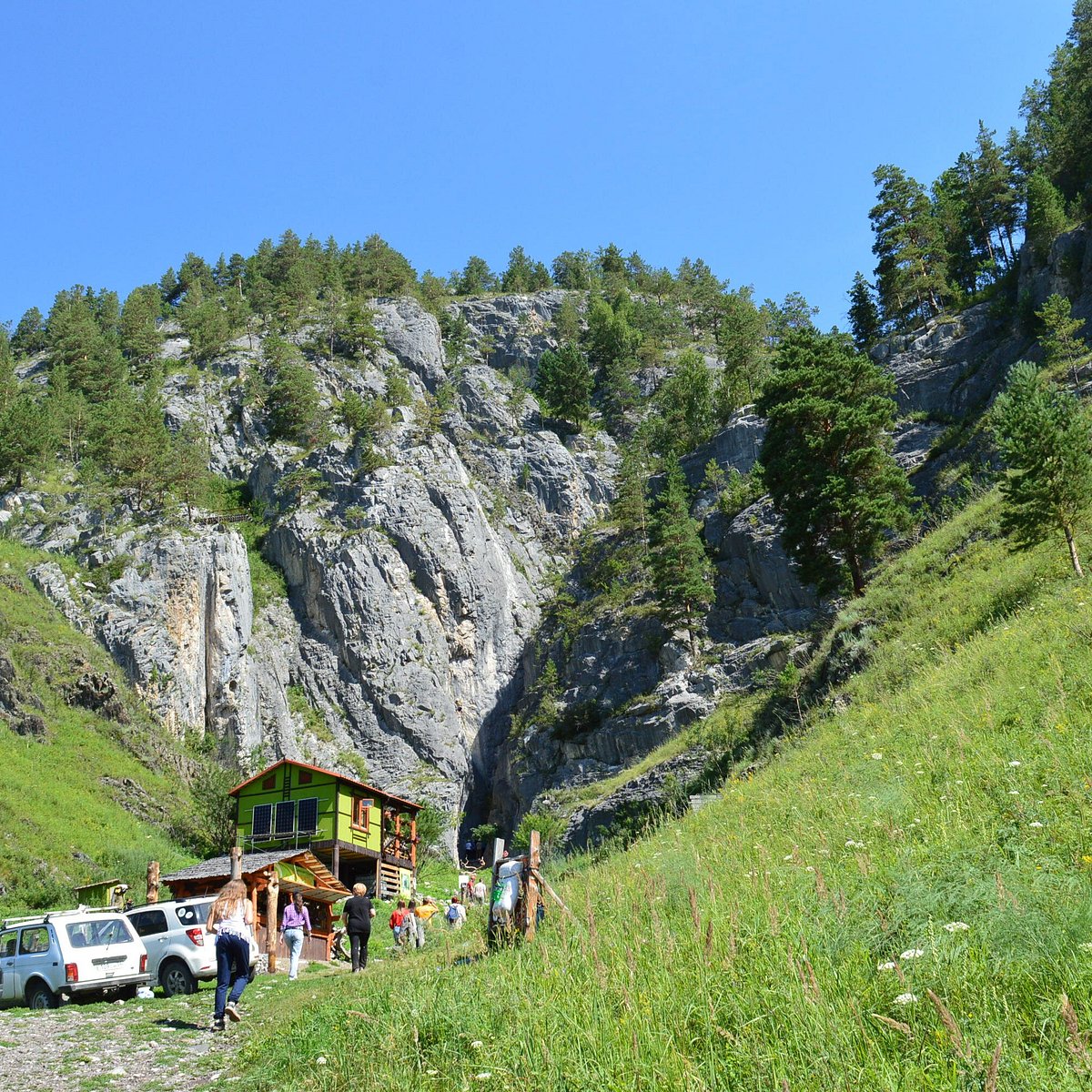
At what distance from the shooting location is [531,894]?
321 inches

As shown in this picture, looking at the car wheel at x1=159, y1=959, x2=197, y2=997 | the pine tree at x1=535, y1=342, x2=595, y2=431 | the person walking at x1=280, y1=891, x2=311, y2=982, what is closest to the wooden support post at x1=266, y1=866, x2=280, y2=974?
the person walking at x1=280, y1=891, x2=311, y2=982

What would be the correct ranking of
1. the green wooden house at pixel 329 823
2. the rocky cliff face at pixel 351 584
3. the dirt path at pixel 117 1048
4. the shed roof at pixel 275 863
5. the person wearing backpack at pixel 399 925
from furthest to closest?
the rocky cliff face at pixel 351 584 < the green wooden house at pixel 329 823 < the shed roof at pixel 275 863 < the person wearing backpack at pixel 399 925 < the dirt path at pixel 117 1048

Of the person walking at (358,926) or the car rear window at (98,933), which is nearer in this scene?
the person walking at (358,926)

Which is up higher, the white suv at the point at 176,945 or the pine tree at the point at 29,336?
the pine tree at the point at 29,336

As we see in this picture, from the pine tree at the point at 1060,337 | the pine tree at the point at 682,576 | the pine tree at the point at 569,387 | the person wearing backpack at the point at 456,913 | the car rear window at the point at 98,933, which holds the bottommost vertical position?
the person wearing backpack at the point at 456,913

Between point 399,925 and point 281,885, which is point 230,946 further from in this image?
point 281,885

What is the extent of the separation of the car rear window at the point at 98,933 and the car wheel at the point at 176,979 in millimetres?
1005

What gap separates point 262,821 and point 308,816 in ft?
9.38

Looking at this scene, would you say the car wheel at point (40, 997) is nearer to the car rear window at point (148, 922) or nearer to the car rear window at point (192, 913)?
the car rear window at point (148, 922)

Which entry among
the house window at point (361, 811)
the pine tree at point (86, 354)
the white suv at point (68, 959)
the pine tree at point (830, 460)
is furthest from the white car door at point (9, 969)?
the pine tree at point (86, 354)

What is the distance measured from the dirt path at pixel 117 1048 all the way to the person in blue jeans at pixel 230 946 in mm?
261

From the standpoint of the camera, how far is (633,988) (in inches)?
195

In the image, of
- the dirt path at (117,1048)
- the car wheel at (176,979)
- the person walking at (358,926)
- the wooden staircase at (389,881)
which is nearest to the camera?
the dirt path at (117,1048)

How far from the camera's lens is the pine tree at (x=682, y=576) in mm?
49188
